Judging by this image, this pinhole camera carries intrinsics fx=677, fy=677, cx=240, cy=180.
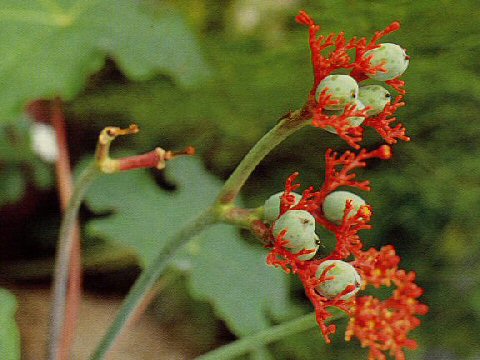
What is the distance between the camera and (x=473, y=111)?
119 centimetres

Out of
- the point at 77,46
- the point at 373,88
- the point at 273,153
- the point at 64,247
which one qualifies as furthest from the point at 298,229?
the point at 273,153

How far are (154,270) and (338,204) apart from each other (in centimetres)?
20

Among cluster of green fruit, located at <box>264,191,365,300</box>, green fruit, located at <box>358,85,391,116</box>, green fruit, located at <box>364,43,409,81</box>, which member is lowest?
cluster of green fruit, located at <box>264,191,365,300</box>

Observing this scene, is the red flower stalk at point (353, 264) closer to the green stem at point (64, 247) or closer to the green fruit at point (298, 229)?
the green fruit at point (298, 229)

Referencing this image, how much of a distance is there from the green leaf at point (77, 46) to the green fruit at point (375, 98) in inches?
20.4

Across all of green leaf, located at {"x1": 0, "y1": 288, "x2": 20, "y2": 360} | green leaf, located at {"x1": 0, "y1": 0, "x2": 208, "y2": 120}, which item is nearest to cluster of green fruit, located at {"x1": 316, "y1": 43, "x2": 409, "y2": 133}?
green leaf, located at {"x1": 0, "y1": 288, "x2": 20, "y2": 360}

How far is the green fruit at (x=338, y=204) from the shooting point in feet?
1.83

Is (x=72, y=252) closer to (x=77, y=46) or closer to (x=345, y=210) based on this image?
(x=77, y=46)

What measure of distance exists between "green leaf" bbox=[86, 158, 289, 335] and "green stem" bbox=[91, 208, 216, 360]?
34 centimetres

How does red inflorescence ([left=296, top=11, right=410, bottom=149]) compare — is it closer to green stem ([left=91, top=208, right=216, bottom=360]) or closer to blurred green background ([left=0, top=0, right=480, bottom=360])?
green stem ([left=91, top=208, right=216, bottom=360])

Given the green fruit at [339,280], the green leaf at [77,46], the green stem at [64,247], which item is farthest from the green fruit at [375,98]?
the green leaf at [77,46]

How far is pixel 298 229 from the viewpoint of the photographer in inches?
20.5

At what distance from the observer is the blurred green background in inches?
45.8

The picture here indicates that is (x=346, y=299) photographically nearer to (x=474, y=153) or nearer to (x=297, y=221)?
(x=297, y=221)
